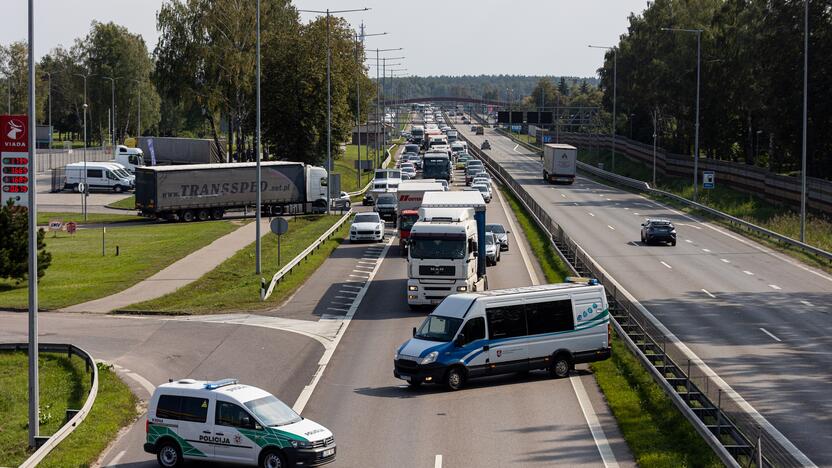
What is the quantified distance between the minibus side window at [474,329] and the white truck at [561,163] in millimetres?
72037

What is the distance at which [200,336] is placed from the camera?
114ft

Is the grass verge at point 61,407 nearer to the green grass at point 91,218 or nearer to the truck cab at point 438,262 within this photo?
the truck cab at point 438,262

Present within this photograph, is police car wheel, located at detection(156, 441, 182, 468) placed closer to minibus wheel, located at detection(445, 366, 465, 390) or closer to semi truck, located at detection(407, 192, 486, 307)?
minibus wheel, located at detection(445, 366, 465, 390)

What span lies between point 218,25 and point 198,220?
29110 millimetres

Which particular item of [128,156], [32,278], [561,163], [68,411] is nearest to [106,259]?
[68,411]

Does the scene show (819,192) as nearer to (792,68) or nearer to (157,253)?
(792,68)

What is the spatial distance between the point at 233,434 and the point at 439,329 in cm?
850

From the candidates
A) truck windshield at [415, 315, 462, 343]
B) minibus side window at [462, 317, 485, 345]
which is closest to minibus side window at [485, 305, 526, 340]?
minibus side window at [462, 317, 485, 345]

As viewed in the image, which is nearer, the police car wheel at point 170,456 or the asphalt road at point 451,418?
the police car wheel at point 170,456

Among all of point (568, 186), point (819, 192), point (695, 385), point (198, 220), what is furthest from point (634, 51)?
point (695, 385)

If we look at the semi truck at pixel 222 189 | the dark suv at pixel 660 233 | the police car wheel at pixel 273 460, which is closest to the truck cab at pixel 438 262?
the police car wheel at pixel 273 460

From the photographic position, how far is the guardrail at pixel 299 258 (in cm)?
4145

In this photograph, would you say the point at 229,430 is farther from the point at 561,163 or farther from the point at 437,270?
the point at 561,163

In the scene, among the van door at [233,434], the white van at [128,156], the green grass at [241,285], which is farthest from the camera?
the white van at [128,156]
